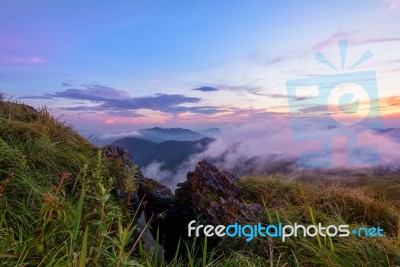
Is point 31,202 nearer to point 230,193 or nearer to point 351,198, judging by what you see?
point 230,193

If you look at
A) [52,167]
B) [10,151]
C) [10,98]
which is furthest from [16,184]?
[10,98]

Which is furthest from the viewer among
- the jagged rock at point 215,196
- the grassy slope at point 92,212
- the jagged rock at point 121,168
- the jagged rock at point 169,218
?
the jagged rock at point 121,168

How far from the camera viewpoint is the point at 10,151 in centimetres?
588

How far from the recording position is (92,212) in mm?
2941

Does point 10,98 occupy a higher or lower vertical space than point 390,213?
higher

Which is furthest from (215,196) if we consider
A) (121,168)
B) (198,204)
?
(121,168)

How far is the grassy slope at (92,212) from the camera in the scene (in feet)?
9.18

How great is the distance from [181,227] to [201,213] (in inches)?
33.4
